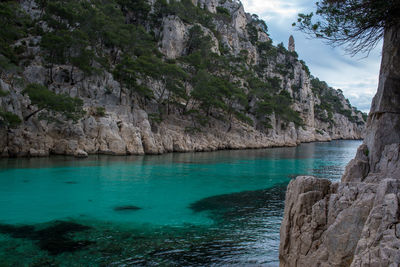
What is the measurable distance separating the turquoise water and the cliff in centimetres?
932

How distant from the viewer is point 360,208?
4.73 meters

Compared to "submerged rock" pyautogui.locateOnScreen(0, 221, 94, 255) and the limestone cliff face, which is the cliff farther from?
the limestone cliff face

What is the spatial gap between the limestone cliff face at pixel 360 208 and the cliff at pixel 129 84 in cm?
2508

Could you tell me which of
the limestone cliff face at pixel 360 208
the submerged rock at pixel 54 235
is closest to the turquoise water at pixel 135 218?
the submerged rock at pixel 54 235

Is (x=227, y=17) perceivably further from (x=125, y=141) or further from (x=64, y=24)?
(x=125, y=141)

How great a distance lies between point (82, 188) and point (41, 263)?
32.3ft

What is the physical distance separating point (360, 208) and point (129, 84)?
128ft

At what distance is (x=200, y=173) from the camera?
77.1ft

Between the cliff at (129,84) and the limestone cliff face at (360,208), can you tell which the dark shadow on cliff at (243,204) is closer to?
the limestone cliff face at (360,208)

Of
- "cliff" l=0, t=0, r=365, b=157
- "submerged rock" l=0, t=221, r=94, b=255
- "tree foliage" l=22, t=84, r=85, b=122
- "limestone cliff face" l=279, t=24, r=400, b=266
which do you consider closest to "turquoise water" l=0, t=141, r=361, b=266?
"submerged rock" l=0, t=221, r=94, b=255

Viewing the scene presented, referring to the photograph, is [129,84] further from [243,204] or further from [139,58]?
[243,204]

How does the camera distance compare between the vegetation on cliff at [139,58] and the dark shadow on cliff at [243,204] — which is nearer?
the dark shadow on cliff at [243,204]

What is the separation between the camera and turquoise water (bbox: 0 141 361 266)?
26.0ft

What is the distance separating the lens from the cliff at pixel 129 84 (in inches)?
1198
